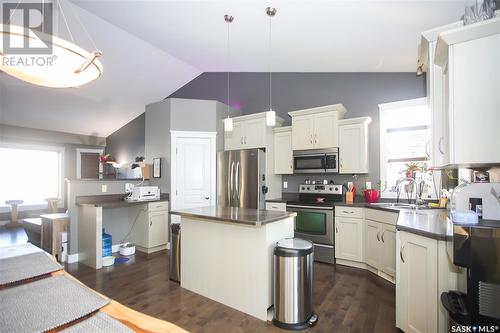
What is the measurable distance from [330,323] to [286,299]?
1.56 feet

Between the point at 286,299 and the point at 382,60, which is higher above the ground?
the point at 382,60

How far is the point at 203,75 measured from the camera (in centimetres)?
555

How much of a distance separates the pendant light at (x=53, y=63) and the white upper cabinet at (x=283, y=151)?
3287mm

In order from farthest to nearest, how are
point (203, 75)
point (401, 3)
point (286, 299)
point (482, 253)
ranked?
point (203, 75) < point (401, 3) < point (286, 299) < point (482, 253)

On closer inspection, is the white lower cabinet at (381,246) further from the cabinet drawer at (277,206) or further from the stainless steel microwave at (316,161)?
the cabinet drawer at (277,206)

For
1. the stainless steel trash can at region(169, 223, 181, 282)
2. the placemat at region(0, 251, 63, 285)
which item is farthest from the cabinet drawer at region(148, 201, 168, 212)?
the placemat at region(0, 251, 63, 285)

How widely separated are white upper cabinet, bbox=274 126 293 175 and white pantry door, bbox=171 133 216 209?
4.05ft

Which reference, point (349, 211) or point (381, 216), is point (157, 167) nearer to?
point (349, 211)

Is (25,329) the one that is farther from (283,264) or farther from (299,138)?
(299,138)

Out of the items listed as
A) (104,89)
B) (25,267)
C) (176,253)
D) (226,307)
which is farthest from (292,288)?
(104,89)

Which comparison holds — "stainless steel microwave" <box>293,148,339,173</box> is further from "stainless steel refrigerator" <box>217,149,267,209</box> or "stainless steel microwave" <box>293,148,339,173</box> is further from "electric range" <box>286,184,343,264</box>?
"stainless steel refrigerator" <box>217,149,267,209</box>

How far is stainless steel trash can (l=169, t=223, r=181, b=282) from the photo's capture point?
303cm

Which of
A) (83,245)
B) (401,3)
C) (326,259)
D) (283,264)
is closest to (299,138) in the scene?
(326,259)

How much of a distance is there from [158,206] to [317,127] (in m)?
3.11
